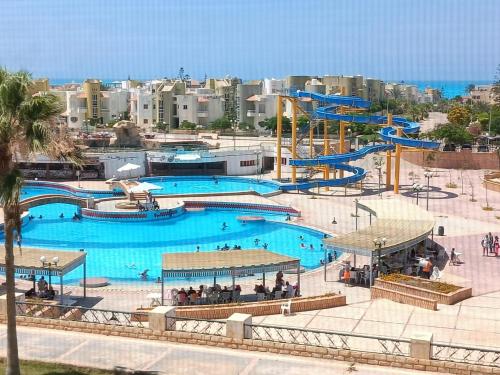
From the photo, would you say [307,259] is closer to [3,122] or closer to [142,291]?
[142,291]

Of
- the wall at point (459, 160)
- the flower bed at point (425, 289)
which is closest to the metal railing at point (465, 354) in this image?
the flower bed at point (425, 289)

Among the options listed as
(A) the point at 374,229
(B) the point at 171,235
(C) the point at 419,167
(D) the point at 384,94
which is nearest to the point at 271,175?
(C) the point at 419,167

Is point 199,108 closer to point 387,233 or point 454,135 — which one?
point 454,135

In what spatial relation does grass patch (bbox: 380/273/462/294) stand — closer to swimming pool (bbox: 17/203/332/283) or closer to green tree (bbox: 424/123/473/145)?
swimming pool (bbox: 17/203/332/283)

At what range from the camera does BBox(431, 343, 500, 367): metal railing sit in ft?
34.5

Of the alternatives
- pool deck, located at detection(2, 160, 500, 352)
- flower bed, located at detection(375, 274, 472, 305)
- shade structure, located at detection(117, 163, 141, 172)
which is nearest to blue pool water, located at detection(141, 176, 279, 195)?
shade structure, located at detection(117, 163, 141, 172)

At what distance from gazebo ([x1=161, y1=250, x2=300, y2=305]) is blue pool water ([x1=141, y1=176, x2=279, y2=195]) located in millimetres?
20440

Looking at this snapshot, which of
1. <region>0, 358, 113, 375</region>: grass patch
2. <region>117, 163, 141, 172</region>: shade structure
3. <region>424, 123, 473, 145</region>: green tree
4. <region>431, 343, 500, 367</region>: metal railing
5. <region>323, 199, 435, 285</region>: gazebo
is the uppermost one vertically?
<region>424, 123, 473, 145</region>: green tree

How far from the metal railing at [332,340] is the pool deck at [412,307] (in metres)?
1.26

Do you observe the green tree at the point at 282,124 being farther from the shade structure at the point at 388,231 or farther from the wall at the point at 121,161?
the shade structure at the point at 388,231

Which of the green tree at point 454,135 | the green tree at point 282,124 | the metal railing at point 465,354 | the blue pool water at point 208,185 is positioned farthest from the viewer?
the green tree at point 282,124

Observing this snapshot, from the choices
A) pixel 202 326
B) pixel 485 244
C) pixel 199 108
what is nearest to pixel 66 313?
pixel 202 326

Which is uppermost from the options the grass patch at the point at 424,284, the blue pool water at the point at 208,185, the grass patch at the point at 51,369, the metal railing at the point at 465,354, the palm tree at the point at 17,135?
the palm tree at the point at 17,135

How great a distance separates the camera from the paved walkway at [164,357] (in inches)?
425
